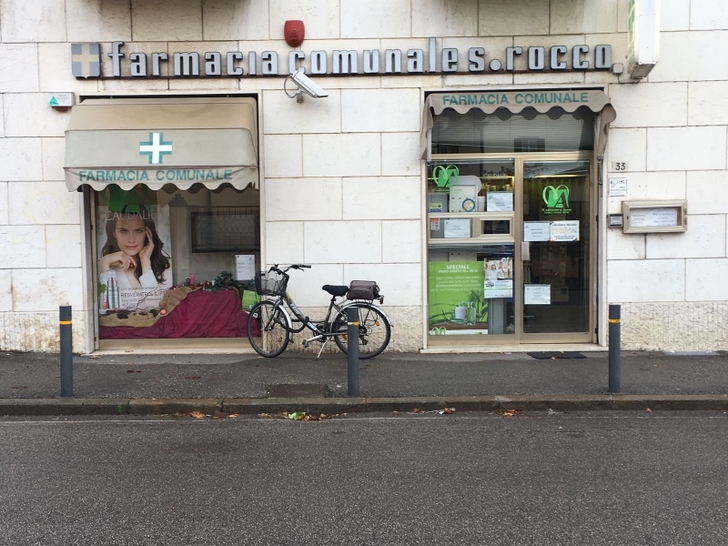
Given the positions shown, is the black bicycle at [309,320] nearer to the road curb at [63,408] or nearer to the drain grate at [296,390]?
the drain grate at [296,390]

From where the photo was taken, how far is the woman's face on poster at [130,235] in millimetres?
8914

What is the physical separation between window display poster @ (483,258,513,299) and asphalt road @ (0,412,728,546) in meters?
2.96

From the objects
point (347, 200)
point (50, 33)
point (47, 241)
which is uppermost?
point (50, 33)

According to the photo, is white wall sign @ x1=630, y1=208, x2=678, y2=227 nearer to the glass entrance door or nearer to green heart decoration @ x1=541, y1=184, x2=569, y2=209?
the glass entrance door

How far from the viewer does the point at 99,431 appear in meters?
5.64

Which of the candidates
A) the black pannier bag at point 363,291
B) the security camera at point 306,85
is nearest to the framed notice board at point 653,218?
the black pannier bag at point 363,291

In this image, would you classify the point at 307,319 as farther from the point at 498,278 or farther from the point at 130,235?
the point at 130,235

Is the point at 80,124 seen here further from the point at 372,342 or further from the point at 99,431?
the point at 372,342

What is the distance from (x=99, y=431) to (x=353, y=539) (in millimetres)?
3261

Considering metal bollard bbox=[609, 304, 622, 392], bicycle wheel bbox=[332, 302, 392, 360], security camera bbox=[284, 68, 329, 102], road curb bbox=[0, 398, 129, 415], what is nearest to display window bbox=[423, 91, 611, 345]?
bicycle wheel bbox=[332, 302, 392, 360]

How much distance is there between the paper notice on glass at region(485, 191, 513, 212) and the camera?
870 centimetres

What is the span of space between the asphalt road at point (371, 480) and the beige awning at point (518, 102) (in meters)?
3.97

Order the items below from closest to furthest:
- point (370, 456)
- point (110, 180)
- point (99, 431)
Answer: point (370, 456)
point (99, 431)
point (110, 180)

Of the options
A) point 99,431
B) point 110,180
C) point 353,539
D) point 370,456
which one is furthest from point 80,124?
point 353,539
